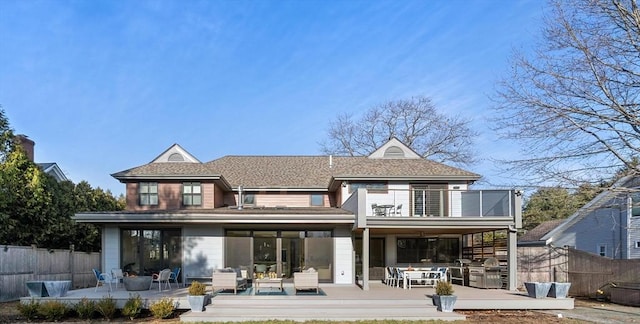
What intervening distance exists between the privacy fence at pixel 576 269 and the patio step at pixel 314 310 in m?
→ 7.52

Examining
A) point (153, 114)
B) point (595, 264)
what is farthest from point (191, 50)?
point (595, 264)

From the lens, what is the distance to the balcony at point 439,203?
16703 millimetres

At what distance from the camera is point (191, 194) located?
20.9 m

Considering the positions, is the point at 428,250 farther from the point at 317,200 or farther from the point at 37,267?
the point at 37,267

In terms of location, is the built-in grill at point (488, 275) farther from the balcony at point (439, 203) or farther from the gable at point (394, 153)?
the gable at point (394, 153)

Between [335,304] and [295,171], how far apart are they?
1196 centimetres

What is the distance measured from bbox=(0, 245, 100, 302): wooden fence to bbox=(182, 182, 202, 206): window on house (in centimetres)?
534

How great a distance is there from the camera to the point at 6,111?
1850 centimetres

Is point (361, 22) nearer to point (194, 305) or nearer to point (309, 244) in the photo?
point (309, 244)

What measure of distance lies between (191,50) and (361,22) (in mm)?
6440

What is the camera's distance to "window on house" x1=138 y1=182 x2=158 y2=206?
21.0 metres

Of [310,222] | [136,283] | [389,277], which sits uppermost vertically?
[310,222]

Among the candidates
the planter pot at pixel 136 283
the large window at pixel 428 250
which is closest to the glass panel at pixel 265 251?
the planter pot at pixel 136 283

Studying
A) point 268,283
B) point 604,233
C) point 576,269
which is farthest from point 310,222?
point 604,233
